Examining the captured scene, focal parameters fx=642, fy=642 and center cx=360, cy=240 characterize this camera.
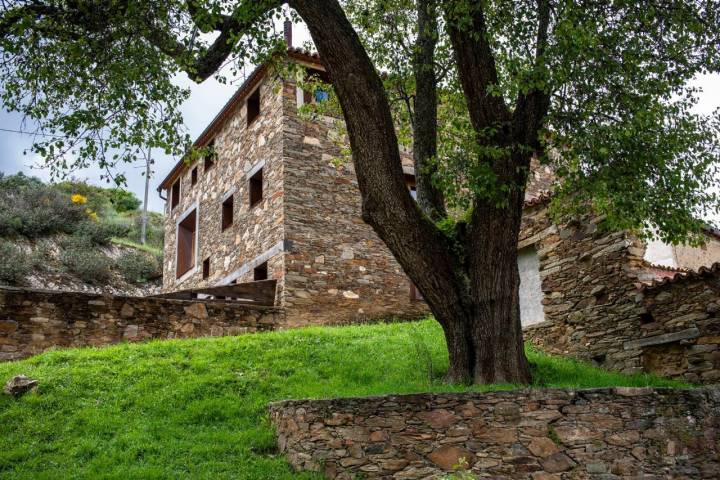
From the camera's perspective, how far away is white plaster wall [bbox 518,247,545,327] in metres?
10.7

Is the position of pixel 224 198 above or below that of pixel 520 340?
above

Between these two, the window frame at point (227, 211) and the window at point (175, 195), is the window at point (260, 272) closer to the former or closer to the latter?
the window frame at point (227, 211)

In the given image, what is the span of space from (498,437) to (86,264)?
19.5m

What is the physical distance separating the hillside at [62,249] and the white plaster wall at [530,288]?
13.1m

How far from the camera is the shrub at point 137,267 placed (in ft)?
80.2

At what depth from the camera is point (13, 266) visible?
64.2 feet

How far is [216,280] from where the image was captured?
1655 cm

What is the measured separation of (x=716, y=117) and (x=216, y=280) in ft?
39.5

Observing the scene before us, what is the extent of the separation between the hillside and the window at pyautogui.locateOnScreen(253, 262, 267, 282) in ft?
23.4

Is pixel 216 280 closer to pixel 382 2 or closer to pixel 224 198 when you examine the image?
pixel 224 198

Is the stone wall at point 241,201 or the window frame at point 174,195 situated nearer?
the stone wall at point 241,201

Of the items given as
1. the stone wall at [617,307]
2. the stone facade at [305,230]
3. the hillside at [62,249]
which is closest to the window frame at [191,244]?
the hillside at [62,249]

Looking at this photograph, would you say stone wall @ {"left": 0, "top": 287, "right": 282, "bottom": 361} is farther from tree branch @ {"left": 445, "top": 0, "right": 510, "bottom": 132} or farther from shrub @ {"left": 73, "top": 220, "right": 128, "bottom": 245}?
shrub @ {"left": 73, "top": 220, "right": 128, "bottom": 245}

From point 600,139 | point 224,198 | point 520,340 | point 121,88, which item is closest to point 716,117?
point 600,139
